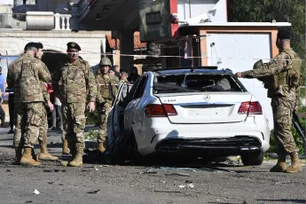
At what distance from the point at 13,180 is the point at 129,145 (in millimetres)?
2952

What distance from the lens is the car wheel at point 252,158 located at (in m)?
12.9

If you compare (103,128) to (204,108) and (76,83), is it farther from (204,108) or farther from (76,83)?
(204,108)

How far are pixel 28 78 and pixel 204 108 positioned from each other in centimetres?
269

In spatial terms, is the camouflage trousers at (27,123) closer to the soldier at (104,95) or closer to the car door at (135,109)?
the car door at (135,109)

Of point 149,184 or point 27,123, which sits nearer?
point 149,184

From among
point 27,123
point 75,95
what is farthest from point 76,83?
point 27,123

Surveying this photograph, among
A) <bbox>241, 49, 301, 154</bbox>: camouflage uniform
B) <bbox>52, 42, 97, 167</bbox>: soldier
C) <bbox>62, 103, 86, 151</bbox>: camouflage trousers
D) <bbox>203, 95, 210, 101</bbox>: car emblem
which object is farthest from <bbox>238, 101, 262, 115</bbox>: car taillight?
<bbox>62, 103, 86, 151</bbox>: camouflage trousers

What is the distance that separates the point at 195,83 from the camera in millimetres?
12930

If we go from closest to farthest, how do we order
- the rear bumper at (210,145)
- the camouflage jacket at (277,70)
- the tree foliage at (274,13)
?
the camouflage jacket at (277,70) → the rear bumper at (210,145) → the tree foliage at (274,13)

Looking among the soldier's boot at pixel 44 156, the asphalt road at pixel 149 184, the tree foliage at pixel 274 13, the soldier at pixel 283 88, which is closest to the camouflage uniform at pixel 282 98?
the soldier at pixel 283 88

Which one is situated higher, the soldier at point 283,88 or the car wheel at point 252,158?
the soldier at point 283,88

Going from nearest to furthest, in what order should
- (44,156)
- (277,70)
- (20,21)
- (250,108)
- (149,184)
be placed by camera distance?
(149,184) → (277,70) → (250,108) → (44,156) → (20,21)

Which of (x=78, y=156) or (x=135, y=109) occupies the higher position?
(x=135, y=109)

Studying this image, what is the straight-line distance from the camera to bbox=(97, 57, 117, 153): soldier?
53.9 feet
